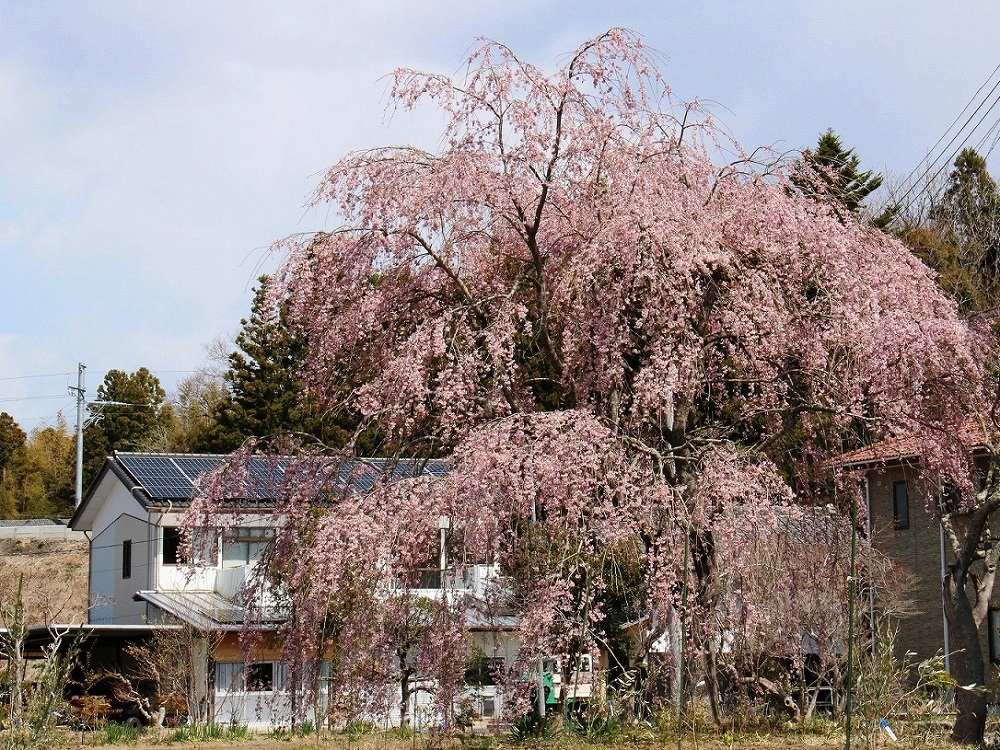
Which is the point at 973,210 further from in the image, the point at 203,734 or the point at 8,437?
the point at 8,437

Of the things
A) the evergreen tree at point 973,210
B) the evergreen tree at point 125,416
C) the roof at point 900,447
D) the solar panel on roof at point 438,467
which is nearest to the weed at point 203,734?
the solar panel on roof at point 438,467

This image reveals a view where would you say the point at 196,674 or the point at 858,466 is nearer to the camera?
the point at 858,466

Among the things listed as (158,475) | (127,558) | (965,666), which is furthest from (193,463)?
(965,666)

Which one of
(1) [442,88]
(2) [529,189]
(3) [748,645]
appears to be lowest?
(3) [748,645]

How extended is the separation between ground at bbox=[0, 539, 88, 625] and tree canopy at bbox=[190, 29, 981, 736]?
31455 millimetres

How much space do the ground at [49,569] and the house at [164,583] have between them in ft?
29.2

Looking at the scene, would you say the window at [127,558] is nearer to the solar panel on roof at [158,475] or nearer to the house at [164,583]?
the house at [164,583]

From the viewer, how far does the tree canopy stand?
9.71m

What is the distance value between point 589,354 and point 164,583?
752 inches

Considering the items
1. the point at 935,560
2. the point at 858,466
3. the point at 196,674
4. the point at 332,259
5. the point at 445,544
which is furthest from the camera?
the point at 935,560

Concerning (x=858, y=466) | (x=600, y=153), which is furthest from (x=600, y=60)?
(x=858, y=466)

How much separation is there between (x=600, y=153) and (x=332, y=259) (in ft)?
9.39

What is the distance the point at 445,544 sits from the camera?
10000 millimetres

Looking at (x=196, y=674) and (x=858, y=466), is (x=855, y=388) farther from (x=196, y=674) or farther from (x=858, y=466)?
(x=196, y=674)
